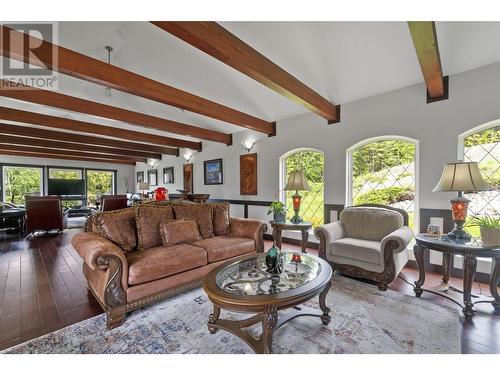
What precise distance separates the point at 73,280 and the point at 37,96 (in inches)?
104

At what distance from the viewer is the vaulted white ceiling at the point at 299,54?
246 centimetres

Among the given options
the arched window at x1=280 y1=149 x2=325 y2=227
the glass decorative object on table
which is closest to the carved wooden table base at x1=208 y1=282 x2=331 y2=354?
the glass decorative object on table

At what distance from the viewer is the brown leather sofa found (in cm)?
186

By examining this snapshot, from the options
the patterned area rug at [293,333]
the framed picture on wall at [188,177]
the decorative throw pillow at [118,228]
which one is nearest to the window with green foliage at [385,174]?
the patterned area rug at [293,333]

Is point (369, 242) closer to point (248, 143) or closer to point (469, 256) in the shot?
point (469, 256)

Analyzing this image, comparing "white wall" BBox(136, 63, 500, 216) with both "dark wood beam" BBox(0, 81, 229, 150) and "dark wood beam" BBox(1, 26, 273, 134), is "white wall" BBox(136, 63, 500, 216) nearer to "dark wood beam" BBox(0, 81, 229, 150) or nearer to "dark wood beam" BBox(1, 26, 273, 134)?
"dark wood beam" BBox(1, 26, 273, 134)

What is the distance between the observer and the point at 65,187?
8422mm

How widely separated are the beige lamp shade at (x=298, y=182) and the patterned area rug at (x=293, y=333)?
168 cm

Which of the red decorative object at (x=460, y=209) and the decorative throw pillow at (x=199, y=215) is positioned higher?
the red decorative object at (x=460, y=209)

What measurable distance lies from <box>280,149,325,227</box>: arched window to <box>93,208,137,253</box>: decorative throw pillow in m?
3.02

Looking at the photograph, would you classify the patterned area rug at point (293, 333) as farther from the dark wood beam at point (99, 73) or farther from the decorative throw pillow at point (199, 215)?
the dark wood beam at point (99, 73)

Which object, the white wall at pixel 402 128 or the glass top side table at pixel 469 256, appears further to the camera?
the white wall at pixel 402 128
